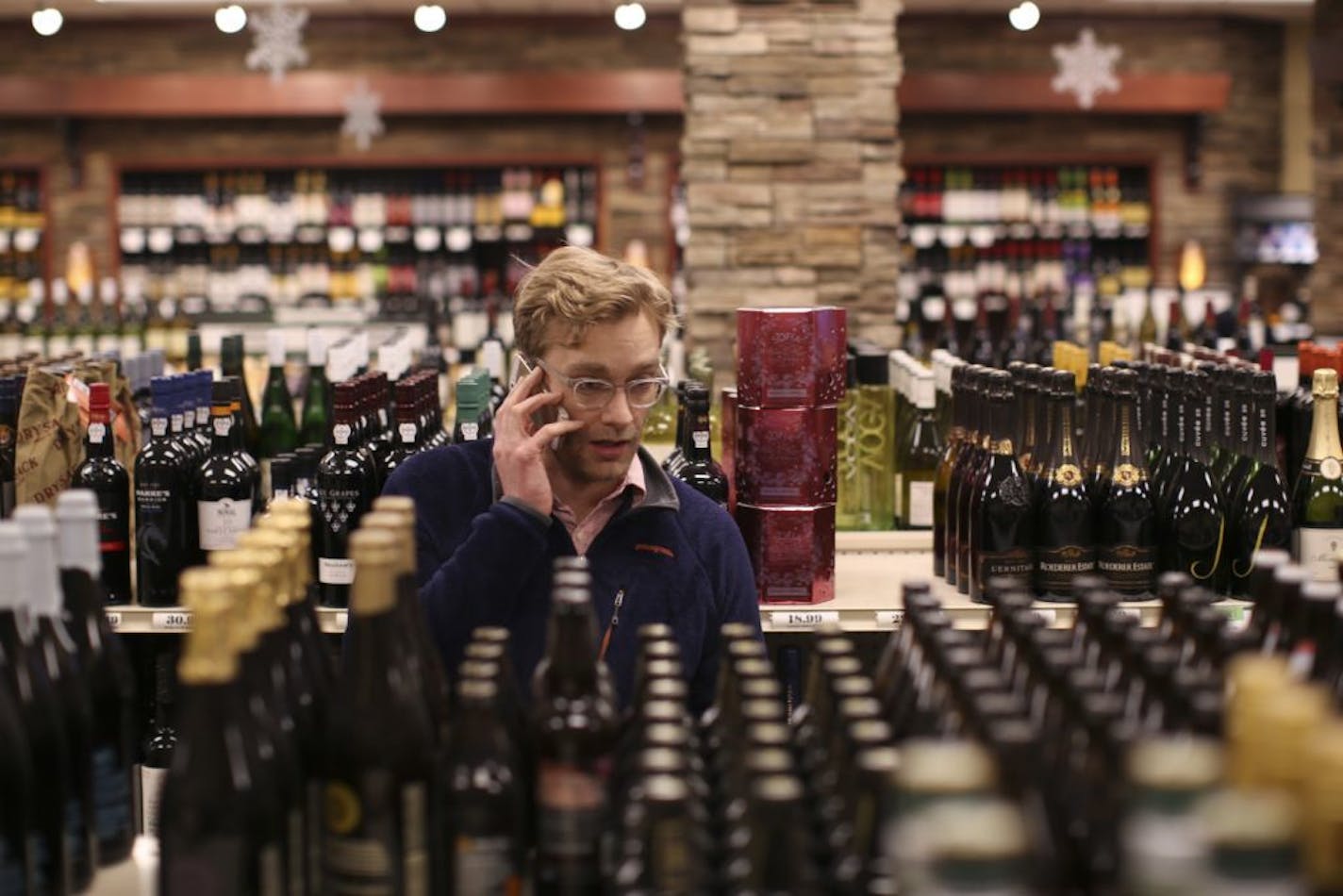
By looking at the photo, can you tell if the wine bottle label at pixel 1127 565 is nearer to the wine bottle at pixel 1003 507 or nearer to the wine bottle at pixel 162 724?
the wine bottle at pixel 1003 507

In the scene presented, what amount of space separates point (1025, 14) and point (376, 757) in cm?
953

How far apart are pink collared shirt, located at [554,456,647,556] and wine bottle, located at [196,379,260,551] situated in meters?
1.00

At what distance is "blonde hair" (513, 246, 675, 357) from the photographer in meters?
2.55

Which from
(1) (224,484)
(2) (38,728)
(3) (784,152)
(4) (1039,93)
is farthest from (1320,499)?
(4) (1039,93)

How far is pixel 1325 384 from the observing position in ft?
10.2

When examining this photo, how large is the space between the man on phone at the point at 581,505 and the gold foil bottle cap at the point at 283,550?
69 centimetres

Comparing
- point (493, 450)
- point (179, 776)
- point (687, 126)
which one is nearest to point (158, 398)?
point (493, 450)

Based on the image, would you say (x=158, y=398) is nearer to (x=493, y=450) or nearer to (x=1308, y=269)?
(x=493, y=450)

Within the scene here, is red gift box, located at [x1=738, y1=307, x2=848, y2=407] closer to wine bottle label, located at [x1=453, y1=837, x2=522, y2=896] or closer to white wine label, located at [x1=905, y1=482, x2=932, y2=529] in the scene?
white wine label, located at [x1=905, y1=482, x2=932, y2=529]

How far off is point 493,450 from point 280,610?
922 mm

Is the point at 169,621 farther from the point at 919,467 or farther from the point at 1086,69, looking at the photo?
the point at 1086,69

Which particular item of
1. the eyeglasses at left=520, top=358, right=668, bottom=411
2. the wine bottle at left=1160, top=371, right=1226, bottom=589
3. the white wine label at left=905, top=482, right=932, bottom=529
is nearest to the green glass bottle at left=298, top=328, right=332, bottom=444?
the white wine label at left=905, top=482, right=932, bottom=529

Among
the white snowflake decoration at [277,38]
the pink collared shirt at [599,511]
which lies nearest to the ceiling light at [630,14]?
the white snowflake decoration at [277,38]

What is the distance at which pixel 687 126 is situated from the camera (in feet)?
19.1
